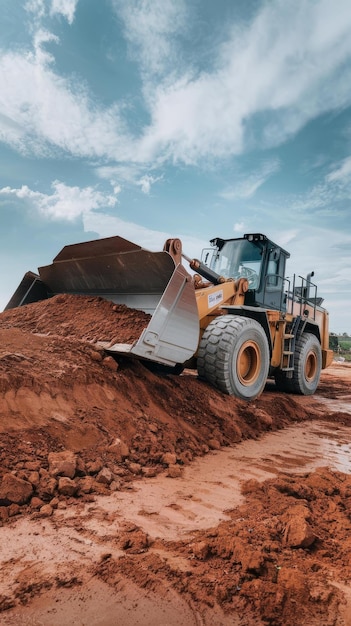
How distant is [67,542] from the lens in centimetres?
208

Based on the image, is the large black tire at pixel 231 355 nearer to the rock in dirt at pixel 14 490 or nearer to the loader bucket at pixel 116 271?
the loader bucket at pixel 116 271

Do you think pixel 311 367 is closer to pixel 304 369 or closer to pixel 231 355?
pixel 304 369

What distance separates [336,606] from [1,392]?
2783 mm

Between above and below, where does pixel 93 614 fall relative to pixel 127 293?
below

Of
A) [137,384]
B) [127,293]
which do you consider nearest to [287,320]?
[127,293]

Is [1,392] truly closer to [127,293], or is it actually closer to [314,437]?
[127,293]

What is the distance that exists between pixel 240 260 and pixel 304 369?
114 inches

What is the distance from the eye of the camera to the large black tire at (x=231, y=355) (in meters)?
5.48

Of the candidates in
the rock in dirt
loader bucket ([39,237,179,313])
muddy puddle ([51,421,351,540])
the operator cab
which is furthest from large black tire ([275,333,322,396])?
the rock in dirt

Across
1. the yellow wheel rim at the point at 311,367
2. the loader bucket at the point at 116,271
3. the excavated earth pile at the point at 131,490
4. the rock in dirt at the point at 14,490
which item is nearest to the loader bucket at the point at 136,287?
the loader bucket at the point at 116,271

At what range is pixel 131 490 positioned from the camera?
112 inches

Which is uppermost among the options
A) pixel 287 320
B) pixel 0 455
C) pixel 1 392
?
pixel 287 320

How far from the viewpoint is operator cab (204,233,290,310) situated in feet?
24.3

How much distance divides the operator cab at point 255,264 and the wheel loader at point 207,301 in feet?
0.06
